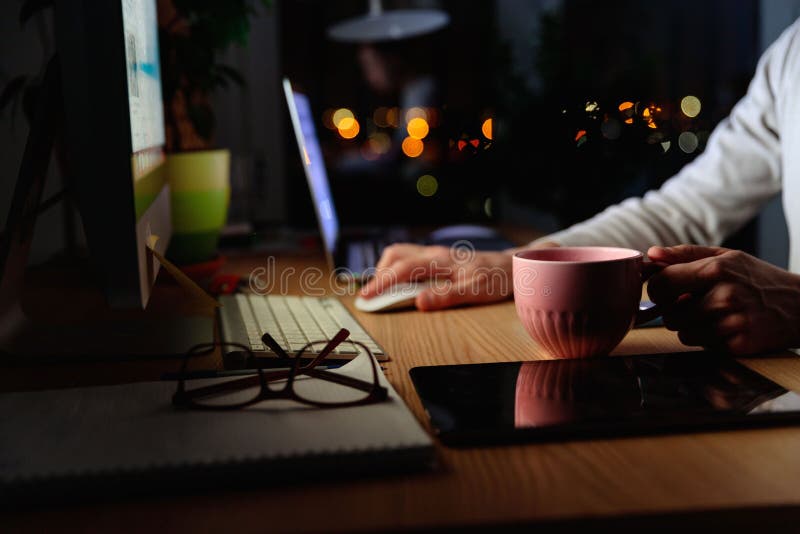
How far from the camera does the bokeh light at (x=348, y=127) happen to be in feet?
14.8

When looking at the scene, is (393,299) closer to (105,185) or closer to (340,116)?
(105,185)

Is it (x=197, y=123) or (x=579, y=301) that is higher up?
(x=197, y=123)

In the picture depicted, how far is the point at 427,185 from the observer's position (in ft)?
11.5

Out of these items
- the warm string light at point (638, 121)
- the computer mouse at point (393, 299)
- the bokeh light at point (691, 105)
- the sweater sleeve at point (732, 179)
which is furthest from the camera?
the bokeh light at point (691, 105)

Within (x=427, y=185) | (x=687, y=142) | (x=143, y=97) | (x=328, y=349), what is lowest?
(x=427, y=185)

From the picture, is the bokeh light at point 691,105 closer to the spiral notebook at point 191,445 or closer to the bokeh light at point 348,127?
the bokeh light at point 348,127

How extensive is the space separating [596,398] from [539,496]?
16 cm

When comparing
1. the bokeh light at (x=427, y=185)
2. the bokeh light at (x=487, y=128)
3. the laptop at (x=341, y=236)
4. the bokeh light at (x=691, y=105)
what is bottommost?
the bokeh light at (x=427, y=185)

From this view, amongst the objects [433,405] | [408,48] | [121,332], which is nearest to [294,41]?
[408,48]

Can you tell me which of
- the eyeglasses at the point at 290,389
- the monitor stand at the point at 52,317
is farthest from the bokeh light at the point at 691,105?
the eyeglasses at the point at 290,389

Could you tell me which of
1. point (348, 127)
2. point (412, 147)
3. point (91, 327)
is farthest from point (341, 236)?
point (348, 127)

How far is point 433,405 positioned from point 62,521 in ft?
0.88

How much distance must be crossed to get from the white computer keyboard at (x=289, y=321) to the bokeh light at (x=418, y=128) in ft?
9.48

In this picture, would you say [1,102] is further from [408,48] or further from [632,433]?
[408,48]
